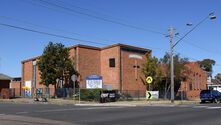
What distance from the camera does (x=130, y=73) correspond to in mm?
57562

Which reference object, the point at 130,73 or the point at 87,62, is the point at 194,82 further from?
the point at 87,62

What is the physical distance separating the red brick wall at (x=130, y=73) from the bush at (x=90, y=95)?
36.4 feet

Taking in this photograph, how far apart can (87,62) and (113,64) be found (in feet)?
13.0

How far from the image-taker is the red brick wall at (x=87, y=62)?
5406cm

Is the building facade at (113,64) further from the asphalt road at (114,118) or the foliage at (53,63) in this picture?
the asphalt road at (114,118)

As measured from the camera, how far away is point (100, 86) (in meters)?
46.8

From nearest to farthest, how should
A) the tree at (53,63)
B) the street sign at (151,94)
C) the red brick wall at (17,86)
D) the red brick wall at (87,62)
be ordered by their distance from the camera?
the street sign at (151,94), the tree at (53,63), the red brick wall at (87,62), the red brick wall at (17,86)

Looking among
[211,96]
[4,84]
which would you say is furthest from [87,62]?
[211,96]

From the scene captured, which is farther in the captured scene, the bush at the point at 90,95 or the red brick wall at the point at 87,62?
the red brick wall at the point at 87,62

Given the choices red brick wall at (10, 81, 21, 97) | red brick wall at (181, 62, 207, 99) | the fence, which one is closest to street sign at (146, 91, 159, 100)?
the fence

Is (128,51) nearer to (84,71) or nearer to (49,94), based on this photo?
(84,71)

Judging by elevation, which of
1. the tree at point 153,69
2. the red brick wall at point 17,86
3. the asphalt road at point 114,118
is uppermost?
the tree at point 153,69

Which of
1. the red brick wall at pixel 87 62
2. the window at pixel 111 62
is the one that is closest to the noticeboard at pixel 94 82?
the red brick wall at pixel 87 62

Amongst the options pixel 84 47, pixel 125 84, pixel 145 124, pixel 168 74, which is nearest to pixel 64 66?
pixel 84 47
